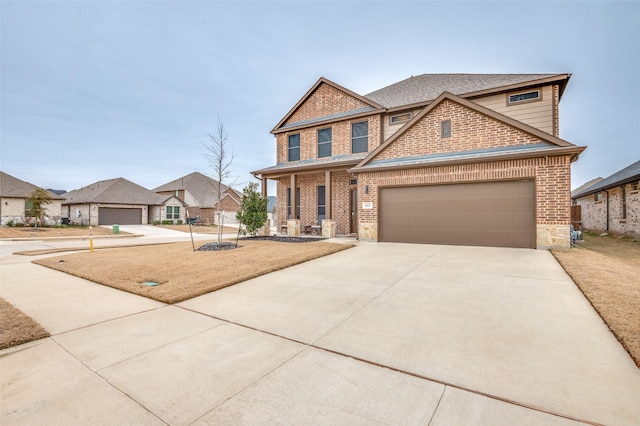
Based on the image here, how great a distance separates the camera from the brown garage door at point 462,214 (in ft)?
29.3

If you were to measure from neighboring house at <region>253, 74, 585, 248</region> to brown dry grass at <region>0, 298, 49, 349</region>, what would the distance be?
32.7ft

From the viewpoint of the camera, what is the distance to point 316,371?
241 centimetres

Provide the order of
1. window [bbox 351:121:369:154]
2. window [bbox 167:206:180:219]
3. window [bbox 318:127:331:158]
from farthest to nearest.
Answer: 1. window [bbox 167:206:180:219]
2. window [bbox 318:127:331:158]
3. window [bbox 351:121:369:154]

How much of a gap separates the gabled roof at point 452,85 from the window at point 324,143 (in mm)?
3383

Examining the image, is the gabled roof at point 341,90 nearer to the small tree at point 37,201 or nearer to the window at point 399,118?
the window at point 399,118

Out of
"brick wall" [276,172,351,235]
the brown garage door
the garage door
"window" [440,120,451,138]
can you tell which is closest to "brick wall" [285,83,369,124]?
"brick wall" [276,172,351,235]

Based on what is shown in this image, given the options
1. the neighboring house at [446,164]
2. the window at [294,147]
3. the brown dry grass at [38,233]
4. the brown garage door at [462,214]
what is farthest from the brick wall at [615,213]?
the brown dry grass at [38,233]

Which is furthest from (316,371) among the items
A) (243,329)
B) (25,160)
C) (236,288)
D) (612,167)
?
(25,160)

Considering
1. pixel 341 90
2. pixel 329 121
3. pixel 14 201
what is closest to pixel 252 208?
pixel 329 121

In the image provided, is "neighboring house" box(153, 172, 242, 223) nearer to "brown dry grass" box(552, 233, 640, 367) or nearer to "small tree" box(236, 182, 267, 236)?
"small tree" box(236, 182, 267, 236)

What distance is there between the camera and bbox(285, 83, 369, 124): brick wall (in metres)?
15.2

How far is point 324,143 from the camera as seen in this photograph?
15.7 metres

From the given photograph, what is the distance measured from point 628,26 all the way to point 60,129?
51.4m

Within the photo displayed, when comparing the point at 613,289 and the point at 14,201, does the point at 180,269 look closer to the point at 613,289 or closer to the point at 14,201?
the point at 613,289
